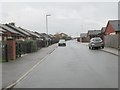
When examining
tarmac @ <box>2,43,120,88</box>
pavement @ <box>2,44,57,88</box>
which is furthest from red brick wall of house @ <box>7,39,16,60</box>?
pavement @ <box>2,44,57,88</box>

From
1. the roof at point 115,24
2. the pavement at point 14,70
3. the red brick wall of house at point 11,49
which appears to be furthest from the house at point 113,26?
the pavement at point 14,70

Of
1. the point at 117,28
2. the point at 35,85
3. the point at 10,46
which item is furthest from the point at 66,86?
the point at 117,28

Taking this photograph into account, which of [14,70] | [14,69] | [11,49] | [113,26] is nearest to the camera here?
[14,70]

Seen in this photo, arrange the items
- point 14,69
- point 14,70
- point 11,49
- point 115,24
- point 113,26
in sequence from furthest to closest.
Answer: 1. point 115,24
2. point 113,26
3. point 11,49
4. point 14,69
5. point 14,70

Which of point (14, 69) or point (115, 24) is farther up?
point (115, 24)

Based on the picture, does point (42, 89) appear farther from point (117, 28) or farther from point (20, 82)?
point (117, 28)

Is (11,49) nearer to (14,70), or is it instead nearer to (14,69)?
(14,69)

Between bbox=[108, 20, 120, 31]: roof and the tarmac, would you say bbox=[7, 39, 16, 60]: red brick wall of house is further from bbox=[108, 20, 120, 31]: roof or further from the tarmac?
bbox=[108, 20, 120, 31]: roof

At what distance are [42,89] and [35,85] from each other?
3.27 feet

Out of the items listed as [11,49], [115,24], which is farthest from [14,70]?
[115,24]

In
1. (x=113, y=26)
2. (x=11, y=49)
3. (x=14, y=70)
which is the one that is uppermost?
(x=113, y=26)

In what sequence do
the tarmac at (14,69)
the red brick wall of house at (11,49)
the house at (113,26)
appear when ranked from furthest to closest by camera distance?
the house at (113,26)
the red brick wall of house at (11,49)
the tarmac at (14,69)

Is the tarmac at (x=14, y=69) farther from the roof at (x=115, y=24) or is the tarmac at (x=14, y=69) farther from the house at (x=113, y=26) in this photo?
the roof at (x=115, y=24)

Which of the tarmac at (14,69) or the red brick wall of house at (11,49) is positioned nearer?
the tarmac at (14,69)
